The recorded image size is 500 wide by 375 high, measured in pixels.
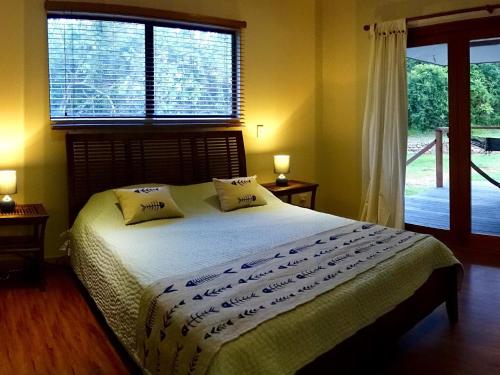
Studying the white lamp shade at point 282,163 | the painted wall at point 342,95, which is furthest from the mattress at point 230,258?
the painted wall at point 342,95

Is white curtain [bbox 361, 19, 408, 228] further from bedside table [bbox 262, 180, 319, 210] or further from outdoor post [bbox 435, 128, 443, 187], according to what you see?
bedside table [bbox 262, 180, 319, 210]

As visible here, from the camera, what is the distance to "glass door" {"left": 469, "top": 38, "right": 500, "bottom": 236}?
406 centimetres

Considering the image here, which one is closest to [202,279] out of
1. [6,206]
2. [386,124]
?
[6,206]

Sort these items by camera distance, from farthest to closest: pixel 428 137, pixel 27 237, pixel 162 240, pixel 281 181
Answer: pixel 281 181
pixel 428 137
pixel 27 237
pixel 162 240

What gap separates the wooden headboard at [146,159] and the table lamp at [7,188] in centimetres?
40

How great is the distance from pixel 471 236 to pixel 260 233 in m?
2.39

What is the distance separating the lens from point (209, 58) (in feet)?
14.3

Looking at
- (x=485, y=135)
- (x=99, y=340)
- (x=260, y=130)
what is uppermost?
(x=260, y=130)

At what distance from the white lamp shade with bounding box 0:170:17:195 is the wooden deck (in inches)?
139

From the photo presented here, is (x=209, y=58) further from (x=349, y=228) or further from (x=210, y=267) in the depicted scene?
(x=210, y=267)

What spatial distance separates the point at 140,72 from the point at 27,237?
1617 mm

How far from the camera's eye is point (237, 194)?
3682 millimetres

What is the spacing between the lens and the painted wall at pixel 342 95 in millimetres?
4777

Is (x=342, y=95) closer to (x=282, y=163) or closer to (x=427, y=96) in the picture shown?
(x=427, y=96)
